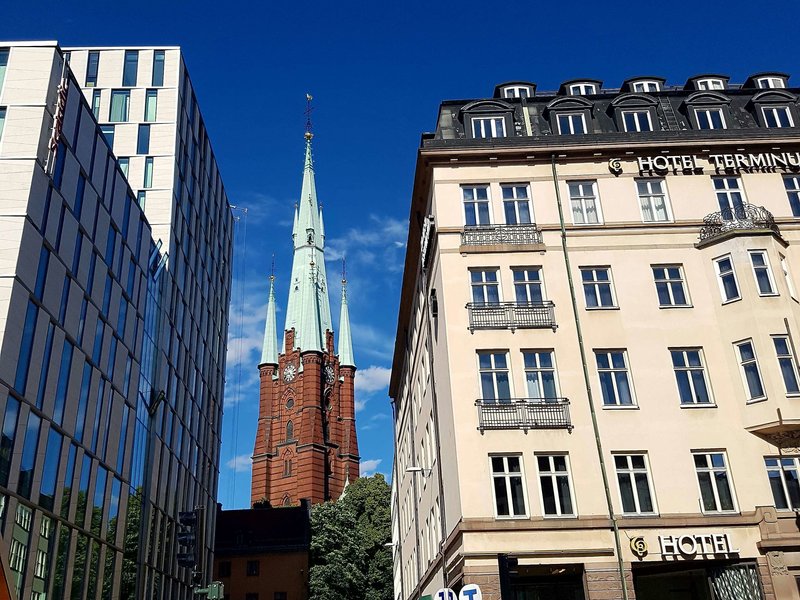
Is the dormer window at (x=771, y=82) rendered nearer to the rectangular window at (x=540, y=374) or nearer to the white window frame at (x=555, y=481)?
the rectangular window at (x=540, y=374)

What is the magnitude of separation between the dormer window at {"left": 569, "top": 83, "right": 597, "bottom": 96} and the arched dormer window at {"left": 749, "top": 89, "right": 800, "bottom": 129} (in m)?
6.47

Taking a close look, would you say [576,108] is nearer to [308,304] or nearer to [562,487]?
[562,487]

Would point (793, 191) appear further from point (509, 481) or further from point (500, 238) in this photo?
point (509, 481)

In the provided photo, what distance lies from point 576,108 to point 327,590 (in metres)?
56.0

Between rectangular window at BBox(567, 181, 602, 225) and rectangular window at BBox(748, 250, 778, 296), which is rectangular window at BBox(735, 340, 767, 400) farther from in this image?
rectangular window at BBox(567, 181, 602, 225)

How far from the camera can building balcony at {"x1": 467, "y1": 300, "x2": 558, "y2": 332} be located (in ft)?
85.3

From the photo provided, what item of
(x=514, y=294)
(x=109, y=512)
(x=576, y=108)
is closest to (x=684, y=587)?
(x=514, y=294)

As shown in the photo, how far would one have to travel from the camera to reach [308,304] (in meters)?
144

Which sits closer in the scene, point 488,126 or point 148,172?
point 488,126

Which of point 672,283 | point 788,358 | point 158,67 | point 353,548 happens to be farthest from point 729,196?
point 353,548

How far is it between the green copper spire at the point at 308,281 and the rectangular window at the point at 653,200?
11319 centimetres

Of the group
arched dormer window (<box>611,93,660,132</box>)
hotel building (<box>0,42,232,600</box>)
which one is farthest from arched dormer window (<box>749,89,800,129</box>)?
hotel building (<box>0,42,232,600</box>)

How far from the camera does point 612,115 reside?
30.0 meters

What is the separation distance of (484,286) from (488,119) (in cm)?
735
